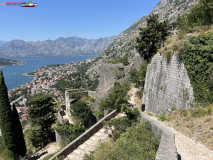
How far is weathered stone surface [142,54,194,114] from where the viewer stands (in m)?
7.21

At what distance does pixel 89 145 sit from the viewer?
7.14m

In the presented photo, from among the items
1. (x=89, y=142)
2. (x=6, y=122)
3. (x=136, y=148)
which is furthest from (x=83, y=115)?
(x=136, y=148)

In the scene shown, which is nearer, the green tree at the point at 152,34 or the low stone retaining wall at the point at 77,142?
the low stone retaining wall at the point at 77,142

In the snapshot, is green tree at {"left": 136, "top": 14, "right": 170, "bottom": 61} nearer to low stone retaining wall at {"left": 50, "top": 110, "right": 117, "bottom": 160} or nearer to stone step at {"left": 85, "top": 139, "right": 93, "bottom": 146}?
low stone retaining wall at {"left": 50, "top": 110, "right": 117, "bottom": 160}

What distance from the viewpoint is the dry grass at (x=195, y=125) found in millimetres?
4953

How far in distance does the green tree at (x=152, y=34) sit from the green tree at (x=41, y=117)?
1223 centimetres

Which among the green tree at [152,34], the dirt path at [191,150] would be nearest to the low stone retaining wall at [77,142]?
the dirt path at [191,150]

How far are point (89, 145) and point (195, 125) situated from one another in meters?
5.13

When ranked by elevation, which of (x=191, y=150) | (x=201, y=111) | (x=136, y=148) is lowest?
(x=191, y=150)

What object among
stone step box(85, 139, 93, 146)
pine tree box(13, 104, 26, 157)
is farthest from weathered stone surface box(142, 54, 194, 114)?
pine tree box(13, 104, 26, 157)

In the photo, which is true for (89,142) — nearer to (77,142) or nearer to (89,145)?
(89,145)

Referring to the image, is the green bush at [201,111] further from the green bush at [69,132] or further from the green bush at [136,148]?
the green bush at [69,132]

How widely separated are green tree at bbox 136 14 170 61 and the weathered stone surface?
437 centimetres

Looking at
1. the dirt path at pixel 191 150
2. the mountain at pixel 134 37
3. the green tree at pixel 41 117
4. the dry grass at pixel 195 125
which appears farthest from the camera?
the mountain at pixel 134 37
